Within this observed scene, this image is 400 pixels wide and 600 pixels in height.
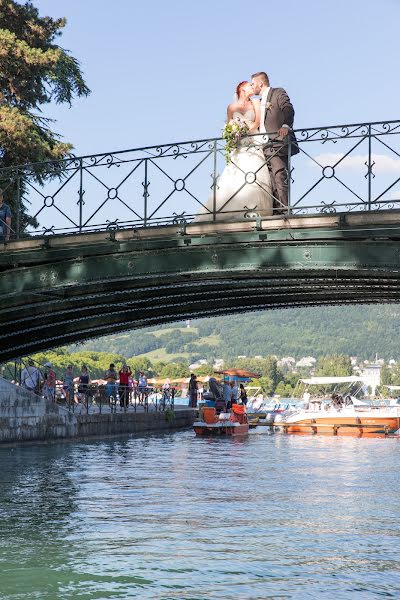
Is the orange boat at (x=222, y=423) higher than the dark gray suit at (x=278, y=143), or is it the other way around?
the dark gray suit at (x=278, y=143)

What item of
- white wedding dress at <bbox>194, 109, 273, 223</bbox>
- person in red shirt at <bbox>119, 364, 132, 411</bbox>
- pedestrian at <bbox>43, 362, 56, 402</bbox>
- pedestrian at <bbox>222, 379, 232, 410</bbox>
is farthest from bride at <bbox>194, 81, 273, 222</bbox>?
pedestrian at <bbox>222, 379, 232, 410</bbox>

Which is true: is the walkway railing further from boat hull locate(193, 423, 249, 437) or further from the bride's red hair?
the bride's red hair

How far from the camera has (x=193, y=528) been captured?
17.4 meters

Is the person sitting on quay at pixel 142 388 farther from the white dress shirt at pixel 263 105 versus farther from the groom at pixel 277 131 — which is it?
the white dress shirt at pixel 263 105

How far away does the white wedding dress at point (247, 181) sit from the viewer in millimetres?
18109

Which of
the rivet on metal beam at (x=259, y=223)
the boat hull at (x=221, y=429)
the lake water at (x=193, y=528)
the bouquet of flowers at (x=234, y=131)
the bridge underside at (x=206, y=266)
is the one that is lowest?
the lake water at (x=193, y=528)

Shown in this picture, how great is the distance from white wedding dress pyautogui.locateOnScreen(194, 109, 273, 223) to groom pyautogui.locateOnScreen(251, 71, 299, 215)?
0.14 meters

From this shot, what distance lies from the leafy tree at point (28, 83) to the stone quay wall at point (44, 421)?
6.95 m

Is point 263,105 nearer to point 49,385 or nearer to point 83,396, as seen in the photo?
Answer: point 49,385

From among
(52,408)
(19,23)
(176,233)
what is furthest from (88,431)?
(176,233)

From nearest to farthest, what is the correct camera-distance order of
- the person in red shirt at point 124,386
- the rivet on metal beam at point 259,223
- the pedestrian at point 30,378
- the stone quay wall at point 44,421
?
the rivet on metal beam at point 259,223, the stone quay wall at point 44,421, the pedestrian at point 30,378, the person in red shirt at point 124,386

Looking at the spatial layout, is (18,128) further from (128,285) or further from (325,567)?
(325,567)

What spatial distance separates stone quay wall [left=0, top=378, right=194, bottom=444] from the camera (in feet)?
105

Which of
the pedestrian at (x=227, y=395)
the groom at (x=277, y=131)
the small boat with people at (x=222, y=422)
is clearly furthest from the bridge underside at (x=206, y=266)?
the pedestrian at (x=227, y=395)
